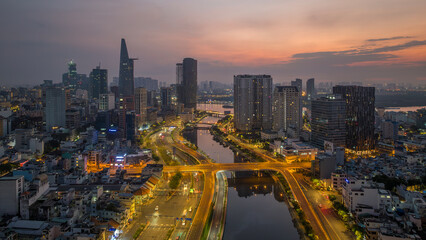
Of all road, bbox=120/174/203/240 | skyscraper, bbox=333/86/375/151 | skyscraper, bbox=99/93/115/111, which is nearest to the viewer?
road, bbox=120/174/203/240

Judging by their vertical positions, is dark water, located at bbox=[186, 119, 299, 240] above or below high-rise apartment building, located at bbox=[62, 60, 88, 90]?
below

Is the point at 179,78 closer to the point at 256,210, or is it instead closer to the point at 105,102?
the point at 105,102

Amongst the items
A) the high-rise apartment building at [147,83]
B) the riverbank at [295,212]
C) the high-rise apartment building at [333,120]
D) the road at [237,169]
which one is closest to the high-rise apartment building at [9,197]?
the road at [237,169]

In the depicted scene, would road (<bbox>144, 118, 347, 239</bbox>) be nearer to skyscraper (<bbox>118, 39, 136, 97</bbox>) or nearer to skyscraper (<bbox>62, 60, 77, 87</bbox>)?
skyscraper (<bbox>118, 39, 136, 97</bbox>)

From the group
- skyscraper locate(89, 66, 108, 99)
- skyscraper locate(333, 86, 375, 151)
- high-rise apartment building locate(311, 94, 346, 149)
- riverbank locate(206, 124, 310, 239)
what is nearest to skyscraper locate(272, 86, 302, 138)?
skyscraper locate(333, 86, 375, 151)

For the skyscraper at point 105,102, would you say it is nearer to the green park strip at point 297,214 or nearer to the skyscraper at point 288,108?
the skyscraper at point 288,108

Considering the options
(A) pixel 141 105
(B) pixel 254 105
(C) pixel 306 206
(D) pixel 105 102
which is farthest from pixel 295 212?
(D) pixel 105 102
